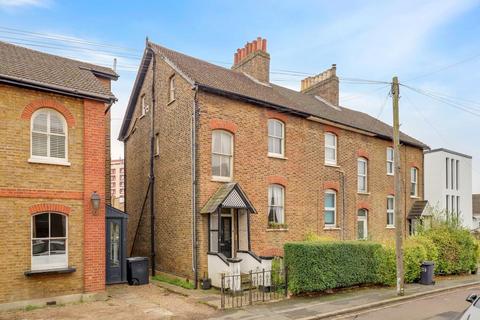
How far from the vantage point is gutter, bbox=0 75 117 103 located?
1180cm

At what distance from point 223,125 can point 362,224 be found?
1124 cm

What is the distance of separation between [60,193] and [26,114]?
2.54m

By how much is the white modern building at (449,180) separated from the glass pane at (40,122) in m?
27.0

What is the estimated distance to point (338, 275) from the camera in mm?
14422

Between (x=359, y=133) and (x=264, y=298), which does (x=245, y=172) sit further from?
(x=359, y=133)

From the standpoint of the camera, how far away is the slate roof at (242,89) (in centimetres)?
1711

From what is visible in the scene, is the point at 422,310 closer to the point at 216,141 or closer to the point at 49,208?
the point at 216,141

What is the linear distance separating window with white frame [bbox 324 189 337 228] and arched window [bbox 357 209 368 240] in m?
2.30

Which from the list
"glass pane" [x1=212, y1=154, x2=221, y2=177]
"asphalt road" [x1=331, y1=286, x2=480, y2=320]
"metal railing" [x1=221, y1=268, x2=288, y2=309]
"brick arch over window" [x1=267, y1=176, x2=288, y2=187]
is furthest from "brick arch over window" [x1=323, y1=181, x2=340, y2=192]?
"metal railing" [x1=221, y1=268, x2=288, y2=309]

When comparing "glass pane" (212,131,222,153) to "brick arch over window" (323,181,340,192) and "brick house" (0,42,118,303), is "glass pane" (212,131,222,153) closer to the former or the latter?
"brick house" (0,42,118,303)

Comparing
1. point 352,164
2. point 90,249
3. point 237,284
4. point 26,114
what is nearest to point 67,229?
point 90,249

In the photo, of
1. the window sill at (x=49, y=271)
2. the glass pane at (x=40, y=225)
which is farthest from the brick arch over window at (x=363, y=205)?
the glass pane at (x=40, y=225)

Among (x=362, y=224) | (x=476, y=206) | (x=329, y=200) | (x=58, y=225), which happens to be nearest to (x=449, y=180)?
(x=362, y=224)

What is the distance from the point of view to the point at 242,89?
60.2 ft
